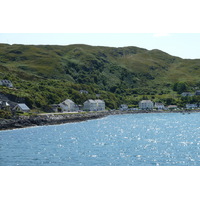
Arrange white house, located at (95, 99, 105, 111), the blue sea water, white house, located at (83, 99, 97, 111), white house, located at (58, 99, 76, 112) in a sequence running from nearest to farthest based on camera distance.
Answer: the blue sea water → white house, located at (58, 99, 76, 112) → white house, located at (83, 99, 97, 111) → white house, located at (95, 99, 105, 111)

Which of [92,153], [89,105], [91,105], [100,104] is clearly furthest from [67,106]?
[92,153]

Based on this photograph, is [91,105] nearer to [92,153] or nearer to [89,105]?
[89,105]

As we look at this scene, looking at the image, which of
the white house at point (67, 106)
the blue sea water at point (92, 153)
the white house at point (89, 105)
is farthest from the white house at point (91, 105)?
the blue sea water at point (92, 153)

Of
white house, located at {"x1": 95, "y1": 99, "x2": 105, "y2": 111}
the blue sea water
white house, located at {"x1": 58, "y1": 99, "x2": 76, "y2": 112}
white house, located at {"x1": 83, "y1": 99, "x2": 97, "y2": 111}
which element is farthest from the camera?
white house, located at {"x1": 95, "y1": 99, "x2": 105, "y2": 111}

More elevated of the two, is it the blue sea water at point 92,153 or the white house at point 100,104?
the blue sea water at point 92,153

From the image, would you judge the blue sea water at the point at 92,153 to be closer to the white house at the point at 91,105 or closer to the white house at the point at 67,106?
the white house at the point at 67,106

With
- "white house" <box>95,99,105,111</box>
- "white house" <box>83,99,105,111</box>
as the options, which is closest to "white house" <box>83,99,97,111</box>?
"white house" <box>83,99,105,111</box>

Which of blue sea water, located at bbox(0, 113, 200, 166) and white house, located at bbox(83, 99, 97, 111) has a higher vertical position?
blue sea water, located at bbox(0, 113, 200, 166)

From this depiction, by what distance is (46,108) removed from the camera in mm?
144250

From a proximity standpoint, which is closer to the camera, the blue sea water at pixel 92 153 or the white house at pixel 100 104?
the blue sea water at pixel 92 153

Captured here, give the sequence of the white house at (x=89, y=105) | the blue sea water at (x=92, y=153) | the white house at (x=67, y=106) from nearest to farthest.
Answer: the blue sea water at (x=92, y=153) → the white house at (x=67, y=106) → the white house at (x=89, y=105)

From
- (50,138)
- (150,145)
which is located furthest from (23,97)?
(150,145)

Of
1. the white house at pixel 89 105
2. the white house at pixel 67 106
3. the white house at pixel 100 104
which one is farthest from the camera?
the white house at pixel 100 104

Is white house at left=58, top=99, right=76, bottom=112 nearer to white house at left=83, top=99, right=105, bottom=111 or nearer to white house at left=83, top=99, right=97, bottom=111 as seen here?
white house at left=83, top=99, right=97, bottom=111
